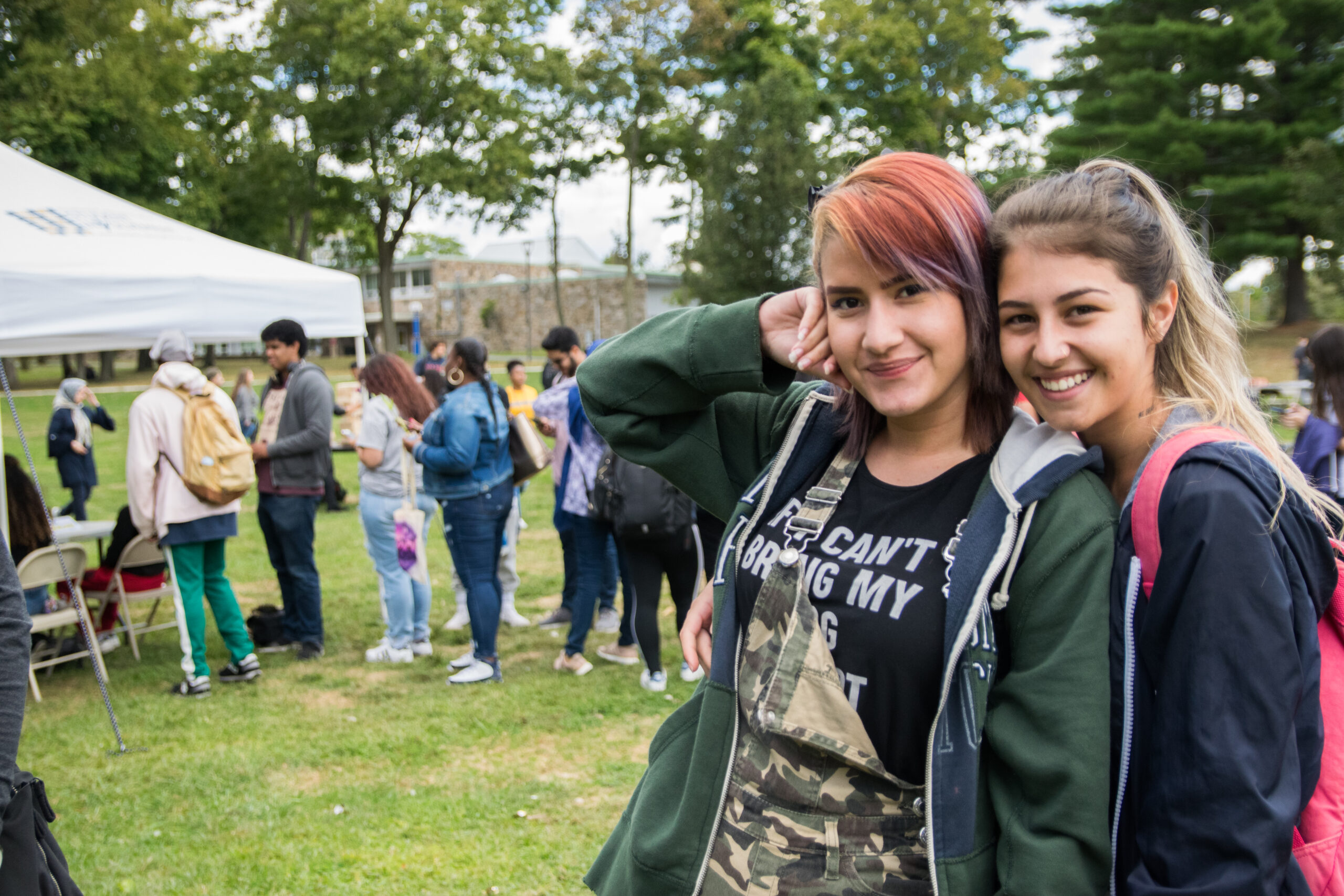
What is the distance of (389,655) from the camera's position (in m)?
6.43

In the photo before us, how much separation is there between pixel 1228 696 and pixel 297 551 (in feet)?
20.5

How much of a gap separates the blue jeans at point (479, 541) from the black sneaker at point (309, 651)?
1.42 meters

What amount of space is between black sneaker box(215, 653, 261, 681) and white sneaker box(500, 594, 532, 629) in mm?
1774

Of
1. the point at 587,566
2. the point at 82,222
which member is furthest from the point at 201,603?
the point at 82,222

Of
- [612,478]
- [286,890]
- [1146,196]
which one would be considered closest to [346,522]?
[612,478]

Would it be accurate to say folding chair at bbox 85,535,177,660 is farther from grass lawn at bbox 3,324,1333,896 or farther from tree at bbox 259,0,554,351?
tree at bbox 259,0,554,351

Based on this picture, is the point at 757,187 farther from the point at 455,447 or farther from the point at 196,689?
the point at 196,689

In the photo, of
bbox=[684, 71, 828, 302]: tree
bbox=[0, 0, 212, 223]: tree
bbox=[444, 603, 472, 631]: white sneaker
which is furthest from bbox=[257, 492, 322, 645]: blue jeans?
bbox=[684, 71, 828, 302]: tree

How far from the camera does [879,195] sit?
1414 millimetres

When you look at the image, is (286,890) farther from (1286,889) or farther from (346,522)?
(346,522)

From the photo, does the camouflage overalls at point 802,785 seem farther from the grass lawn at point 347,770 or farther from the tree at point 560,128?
the tree at point 560,128

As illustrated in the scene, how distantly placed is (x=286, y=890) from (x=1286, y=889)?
137 inches

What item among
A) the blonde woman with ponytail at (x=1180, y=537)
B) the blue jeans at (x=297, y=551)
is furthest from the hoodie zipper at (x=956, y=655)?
the blue jeans at (x=297, y=551)

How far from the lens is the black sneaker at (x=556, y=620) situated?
7.17m
